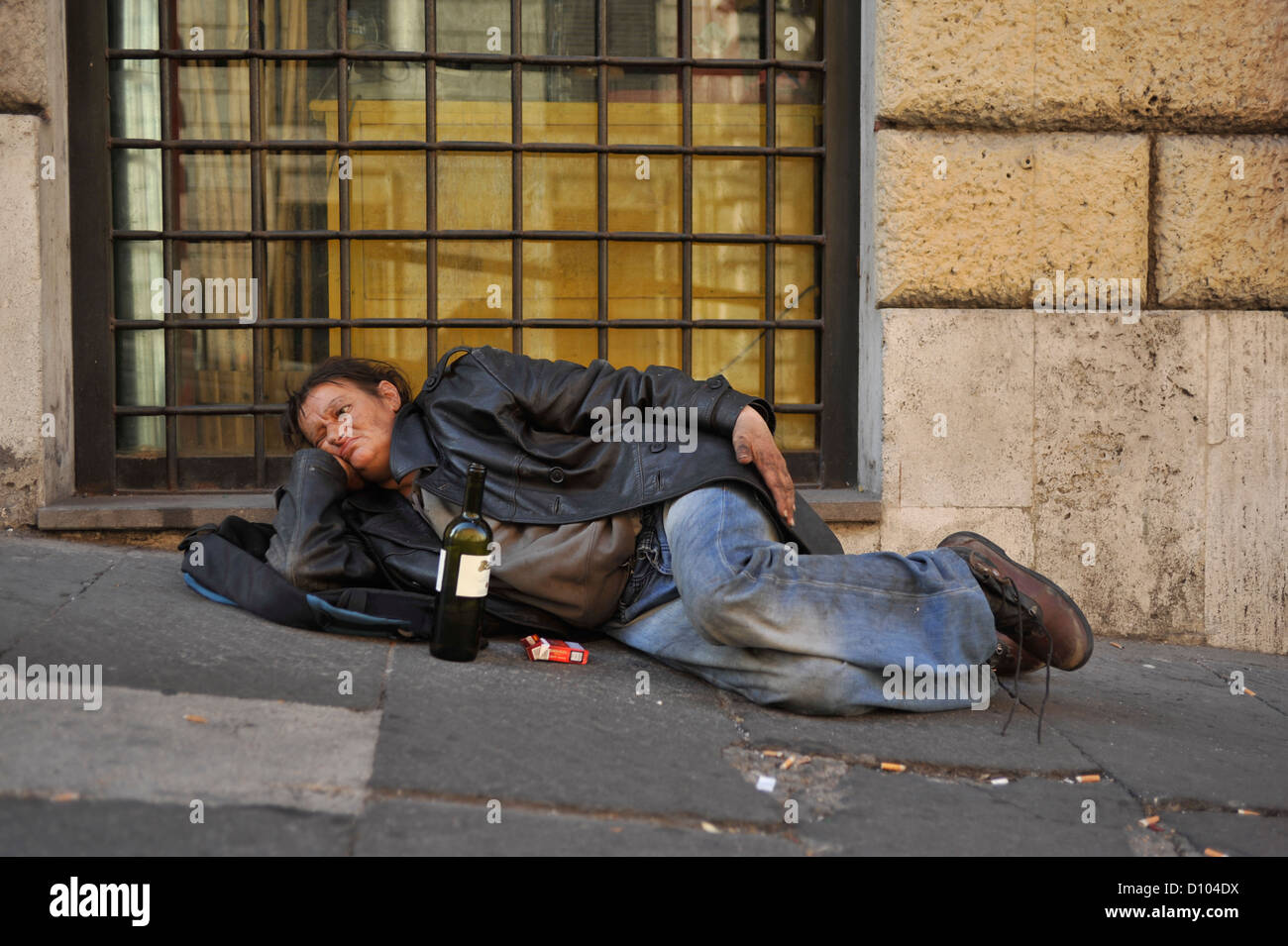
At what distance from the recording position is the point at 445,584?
2.93 m

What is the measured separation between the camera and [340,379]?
136 inches

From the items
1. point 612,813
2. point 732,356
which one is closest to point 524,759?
point 612,813

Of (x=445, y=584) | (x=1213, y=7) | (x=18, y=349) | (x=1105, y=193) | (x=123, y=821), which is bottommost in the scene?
(x=123, y=821)

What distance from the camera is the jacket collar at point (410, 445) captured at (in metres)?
3.20

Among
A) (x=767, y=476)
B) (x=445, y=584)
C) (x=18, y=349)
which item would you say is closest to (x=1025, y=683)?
(x=767, y=476)

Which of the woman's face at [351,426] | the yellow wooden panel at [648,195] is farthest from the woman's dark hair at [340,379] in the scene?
the yellow wooden panel at [648,195]

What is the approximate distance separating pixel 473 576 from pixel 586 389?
27.0 inches

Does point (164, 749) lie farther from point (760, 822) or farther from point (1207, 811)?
point (1207, 811)

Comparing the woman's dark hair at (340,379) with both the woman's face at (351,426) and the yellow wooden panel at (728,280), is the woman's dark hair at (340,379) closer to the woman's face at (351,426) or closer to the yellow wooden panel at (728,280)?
the woman's face at (351,426)

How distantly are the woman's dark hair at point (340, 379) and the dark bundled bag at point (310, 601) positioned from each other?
45cm

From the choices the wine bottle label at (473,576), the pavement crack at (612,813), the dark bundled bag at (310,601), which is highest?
the wine bottle label at (473,576)
